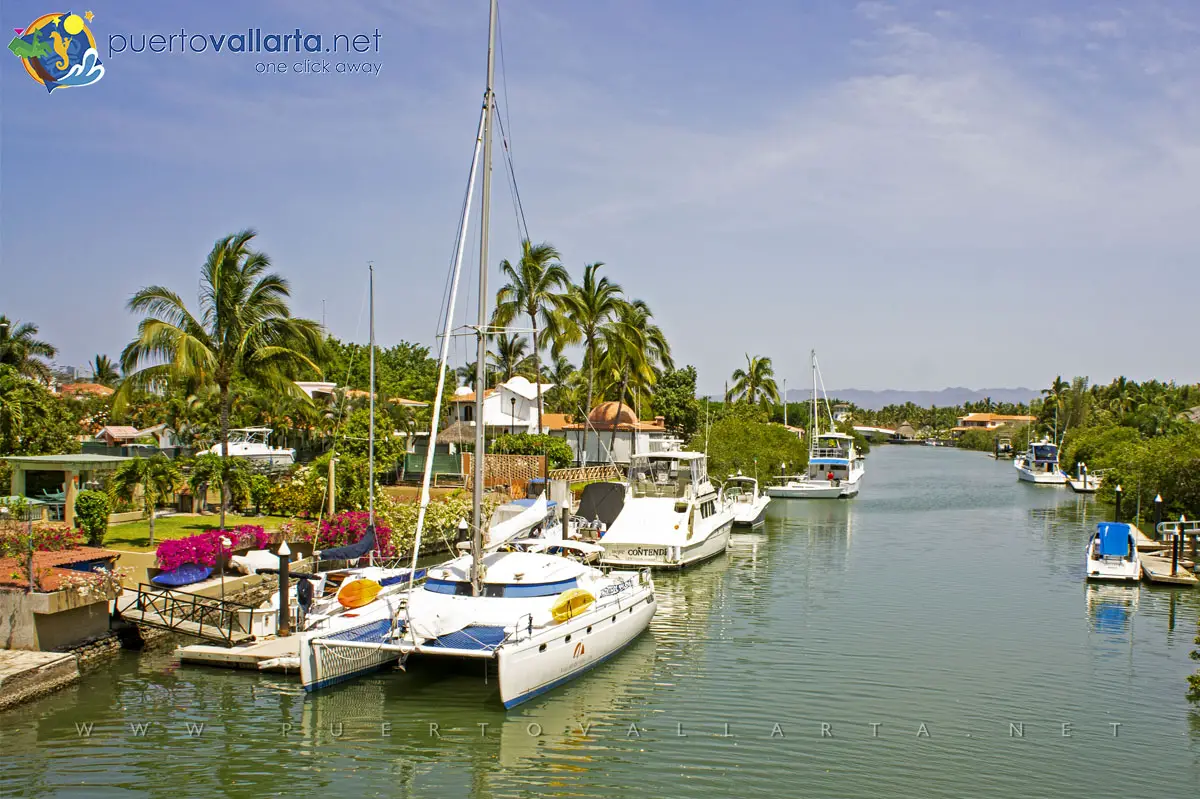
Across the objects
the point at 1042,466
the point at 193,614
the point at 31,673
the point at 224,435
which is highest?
the point at 224,435

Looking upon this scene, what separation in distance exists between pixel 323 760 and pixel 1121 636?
19588 millimetres

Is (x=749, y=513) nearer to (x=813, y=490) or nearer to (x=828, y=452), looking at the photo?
(x=813, y=490)

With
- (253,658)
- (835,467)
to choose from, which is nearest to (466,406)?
(835,467)

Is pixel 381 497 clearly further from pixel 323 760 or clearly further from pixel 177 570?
pixel 323 760

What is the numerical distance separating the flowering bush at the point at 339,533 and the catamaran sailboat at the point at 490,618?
23.5 ft

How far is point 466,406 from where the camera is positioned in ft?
219

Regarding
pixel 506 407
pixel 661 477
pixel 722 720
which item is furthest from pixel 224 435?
pixel 506 407

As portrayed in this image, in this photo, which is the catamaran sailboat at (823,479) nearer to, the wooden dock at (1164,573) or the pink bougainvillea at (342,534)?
the wooden dock at (1164,573)

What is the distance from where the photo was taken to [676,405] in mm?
79125

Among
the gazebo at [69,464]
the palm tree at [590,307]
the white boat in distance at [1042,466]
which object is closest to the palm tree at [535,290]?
the palm tree at [590,307]

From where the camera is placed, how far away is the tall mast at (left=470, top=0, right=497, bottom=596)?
61.4 feet

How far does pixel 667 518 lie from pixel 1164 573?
53.1 feet

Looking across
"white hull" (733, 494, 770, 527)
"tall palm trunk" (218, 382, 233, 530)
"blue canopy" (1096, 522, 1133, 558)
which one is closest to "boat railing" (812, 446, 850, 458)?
"white hull" (733, 494, 770, 527)

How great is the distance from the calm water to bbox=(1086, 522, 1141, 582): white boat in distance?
4462mm
